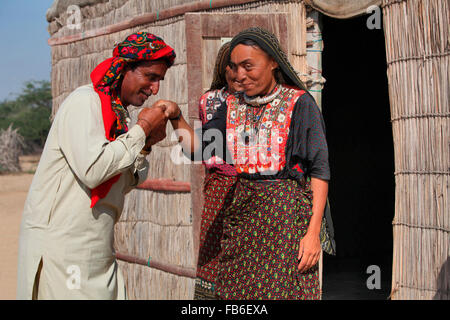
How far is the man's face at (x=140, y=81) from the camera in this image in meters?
2.53

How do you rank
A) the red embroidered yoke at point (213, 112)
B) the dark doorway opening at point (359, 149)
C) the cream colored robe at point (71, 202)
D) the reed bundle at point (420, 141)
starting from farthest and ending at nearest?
the dark doorway opening at point (359, 149), the reed bundle at point (420, 141), the red embroidered yoke at point (213, 112), the cream colored robe at point (71, 202)

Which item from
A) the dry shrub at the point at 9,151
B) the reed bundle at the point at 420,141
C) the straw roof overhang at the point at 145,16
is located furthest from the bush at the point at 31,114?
the reed bundle at the point at 420,141

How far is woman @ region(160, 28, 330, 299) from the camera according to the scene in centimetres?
277

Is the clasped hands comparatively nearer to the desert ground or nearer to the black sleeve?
the black sleeve

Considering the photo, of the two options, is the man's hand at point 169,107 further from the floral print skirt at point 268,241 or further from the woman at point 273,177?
the floral print skirt at point 268,241

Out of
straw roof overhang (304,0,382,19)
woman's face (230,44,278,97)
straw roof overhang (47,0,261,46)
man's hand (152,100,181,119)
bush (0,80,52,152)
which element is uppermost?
bush (0,80,52,152)

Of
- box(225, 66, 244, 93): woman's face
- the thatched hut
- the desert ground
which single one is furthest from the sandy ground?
box(225, 66, 244, 93): woman's face

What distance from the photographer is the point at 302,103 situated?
2.80 m

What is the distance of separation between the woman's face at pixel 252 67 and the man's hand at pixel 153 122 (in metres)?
0.46

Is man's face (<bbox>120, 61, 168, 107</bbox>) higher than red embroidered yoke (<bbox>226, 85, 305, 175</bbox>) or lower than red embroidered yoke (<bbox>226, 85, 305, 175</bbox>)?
higher

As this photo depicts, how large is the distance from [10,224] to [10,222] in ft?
0.64

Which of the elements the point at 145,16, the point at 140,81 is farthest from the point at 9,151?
the point at 140,81

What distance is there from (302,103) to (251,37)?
423 millimetres

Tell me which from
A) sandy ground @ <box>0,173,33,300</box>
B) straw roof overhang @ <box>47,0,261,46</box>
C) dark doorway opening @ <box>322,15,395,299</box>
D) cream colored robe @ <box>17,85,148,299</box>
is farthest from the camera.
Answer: dark doorway opening @ <box>322,15,395,299</box>
